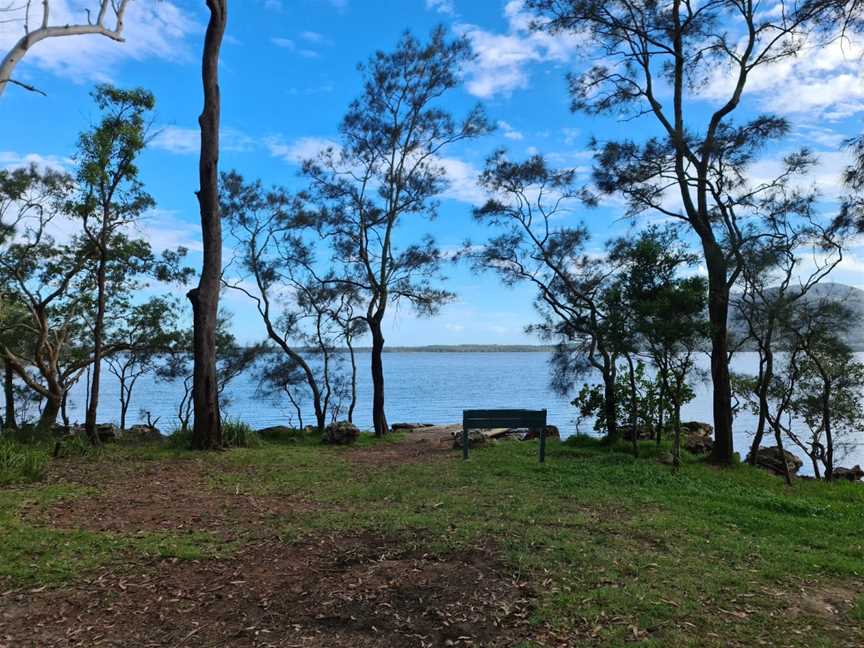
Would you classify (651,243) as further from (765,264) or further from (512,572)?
(512,572)

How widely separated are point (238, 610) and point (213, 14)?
11592mm

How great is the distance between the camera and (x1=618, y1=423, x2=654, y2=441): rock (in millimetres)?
13484

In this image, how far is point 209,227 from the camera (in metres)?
11.9

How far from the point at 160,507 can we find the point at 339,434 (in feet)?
24.6

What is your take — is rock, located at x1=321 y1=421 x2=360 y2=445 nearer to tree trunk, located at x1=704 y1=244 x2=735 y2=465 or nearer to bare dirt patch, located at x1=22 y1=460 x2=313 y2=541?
bare dirt patch, located at x1=22 y1=460 x2=313 y2=541

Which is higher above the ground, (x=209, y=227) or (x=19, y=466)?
(x=209, y=227)

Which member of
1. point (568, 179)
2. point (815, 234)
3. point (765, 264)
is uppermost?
point (568, 179)

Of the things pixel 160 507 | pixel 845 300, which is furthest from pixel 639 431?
pixel 160 507

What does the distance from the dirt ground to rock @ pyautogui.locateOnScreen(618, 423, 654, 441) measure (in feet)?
30.6

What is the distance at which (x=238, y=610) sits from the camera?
12.5 feet

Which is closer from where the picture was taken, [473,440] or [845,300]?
[473,440]

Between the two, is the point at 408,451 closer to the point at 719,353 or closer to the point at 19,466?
the point at 719,353

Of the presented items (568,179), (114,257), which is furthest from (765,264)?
(114,257)

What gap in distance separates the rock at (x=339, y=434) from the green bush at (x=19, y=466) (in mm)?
6319
